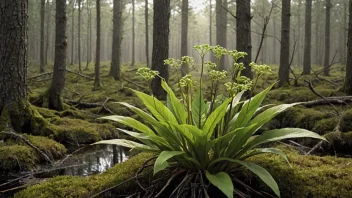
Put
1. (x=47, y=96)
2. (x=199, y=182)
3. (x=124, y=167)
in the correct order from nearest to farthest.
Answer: (x=199, y=182) → (x=124, y=167) → (x=47, y=96)

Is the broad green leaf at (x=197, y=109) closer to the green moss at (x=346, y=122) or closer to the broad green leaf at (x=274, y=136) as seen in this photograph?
the broad green leaf at (x=274, y=136)

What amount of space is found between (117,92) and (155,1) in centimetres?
462

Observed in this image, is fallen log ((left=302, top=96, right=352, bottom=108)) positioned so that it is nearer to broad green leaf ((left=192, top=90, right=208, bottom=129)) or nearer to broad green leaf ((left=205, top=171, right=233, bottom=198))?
broad green leaf ((left=192, top=90, right=208, bottom=129))

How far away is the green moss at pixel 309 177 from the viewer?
250 centimetres

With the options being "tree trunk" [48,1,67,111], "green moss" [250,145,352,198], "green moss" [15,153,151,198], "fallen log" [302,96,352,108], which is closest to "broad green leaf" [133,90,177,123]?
"green moss" [15,153,151,198]

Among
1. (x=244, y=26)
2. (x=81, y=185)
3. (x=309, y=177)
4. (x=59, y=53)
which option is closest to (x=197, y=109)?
(x=309, y=177)

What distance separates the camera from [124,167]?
127 inches

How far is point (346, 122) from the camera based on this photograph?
5961 mm

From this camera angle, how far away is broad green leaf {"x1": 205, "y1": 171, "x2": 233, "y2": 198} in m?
2.12

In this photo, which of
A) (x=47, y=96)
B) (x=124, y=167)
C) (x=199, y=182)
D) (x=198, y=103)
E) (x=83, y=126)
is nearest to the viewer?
(x=199, y=182)

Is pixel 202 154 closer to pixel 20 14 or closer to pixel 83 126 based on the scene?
pixel 20 14

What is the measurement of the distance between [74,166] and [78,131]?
1.94 m

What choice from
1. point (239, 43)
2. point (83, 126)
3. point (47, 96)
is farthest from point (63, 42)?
point (239, 43)

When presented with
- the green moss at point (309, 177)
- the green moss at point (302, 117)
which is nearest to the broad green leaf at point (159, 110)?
the green moss at point (309, 177)
